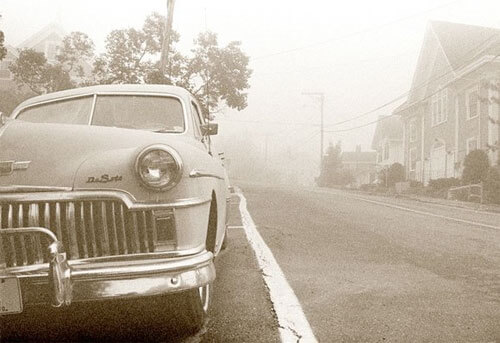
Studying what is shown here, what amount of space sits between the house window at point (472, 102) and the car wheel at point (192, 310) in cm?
2398

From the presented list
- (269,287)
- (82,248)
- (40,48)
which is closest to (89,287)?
(82,248)

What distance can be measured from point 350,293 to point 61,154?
95.7 inches

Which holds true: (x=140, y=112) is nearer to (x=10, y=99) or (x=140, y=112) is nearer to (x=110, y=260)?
(x=110, y=260)

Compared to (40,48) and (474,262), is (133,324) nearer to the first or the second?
(474,262)

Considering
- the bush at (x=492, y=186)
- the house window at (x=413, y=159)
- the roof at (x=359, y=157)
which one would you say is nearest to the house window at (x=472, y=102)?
the bush at (x=492, y=186)

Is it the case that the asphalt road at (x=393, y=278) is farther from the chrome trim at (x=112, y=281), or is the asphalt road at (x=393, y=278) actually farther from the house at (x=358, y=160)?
the house at (x=358, y=160)

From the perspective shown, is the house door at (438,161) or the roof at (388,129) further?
the roof at (388,129)

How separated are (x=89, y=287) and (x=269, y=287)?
79.6 inches

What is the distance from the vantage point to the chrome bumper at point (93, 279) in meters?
2.52

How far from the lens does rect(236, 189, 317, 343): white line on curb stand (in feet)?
10.3

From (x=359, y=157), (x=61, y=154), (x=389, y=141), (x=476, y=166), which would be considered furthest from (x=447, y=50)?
(x=359, y=157)

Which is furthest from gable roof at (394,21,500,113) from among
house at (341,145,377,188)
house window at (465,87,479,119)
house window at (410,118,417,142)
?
house at (341,145,377,188)

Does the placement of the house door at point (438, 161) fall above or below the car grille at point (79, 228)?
above

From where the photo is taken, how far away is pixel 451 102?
27891 mm
